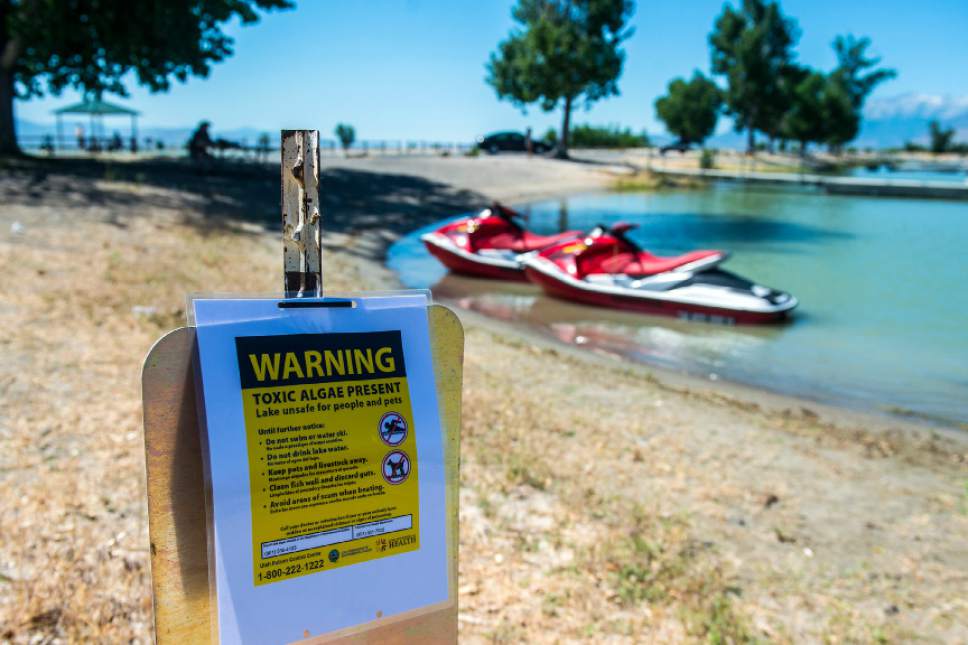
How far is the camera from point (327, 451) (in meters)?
1.88

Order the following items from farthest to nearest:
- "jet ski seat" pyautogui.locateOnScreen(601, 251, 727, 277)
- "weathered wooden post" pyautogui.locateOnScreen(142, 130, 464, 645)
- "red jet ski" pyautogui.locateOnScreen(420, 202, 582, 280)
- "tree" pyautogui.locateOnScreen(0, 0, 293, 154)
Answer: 1. "tree" pyautogui.locateOnScreen(0, 0, 293, 154)
2. "red jet ski" pyautogui.locateOnScreen(420, 202, 582, 280)
3. "jet ski seat" pyautogui.locateOnScreen(601, 251, 727, 277)
4. "weathered wooden post" pyautogui.locateOnScreen(142, 130, 464, 645)

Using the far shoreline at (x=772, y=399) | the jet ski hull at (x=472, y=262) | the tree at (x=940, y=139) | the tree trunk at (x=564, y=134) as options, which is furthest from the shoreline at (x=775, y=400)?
the tree at (x=940, y=139)

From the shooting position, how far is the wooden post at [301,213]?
201 cm

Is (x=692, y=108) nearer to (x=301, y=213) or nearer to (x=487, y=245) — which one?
(x=487, y=245)

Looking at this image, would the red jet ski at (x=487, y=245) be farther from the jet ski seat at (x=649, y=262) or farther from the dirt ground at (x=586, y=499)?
the dirt ground at (x=586, y=499)

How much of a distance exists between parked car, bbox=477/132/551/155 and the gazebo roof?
27.3 m

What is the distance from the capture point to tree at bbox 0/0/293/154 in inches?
838

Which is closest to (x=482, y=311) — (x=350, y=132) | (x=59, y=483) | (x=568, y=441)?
(x=568, y=441)

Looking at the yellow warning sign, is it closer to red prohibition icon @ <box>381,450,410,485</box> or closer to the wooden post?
red prohibition icon @ <box>381,450,410,485</box>

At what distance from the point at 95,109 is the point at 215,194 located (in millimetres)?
17547

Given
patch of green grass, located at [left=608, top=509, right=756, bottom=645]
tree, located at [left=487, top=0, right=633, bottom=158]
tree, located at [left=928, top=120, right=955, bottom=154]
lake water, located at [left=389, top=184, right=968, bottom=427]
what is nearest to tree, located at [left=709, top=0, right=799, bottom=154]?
tree, located at [left=487, top=0, right=633, bottom=158]

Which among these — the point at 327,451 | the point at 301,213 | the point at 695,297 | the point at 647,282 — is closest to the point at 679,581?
the point at 327,451

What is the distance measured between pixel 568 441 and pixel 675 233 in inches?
835

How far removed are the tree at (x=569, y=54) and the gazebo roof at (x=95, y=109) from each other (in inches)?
1165
